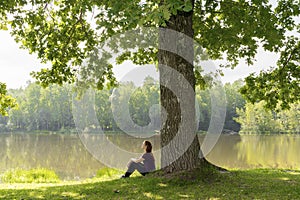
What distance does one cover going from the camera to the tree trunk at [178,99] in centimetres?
797

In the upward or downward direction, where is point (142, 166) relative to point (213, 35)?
downward

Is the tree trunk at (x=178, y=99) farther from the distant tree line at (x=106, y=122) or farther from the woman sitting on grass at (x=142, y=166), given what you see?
the distant tree line at (x=106, y=122)

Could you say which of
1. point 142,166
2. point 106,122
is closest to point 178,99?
point 142,166

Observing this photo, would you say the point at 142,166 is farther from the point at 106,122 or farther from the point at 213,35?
the point at 106,122

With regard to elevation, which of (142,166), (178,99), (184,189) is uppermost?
(178,99)

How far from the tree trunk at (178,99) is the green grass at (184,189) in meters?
0.47

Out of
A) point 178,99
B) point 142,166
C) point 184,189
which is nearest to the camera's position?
point 184,189

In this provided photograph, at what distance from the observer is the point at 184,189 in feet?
22.5

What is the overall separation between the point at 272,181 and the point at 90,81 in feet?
24.8

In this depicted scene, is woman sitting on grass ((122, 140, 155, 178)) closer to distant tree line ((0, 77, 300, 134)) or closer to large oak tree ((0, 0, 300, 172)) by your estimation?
large oak tree ((0, 0, 300, 172))

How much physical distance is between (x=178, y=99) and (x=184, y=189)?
2.23 meters

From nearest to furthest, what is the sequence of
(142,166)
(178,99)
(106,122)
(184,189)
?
(184,189) → (178,99) → (142,166) → (106,122)

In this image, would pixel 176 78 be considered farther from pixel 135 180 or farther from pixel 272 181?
pixel 272 181

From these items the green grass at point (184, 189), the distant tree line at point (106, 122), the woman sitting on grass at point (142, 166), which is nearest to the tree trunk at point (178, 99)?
the green grass at point (184, 189)
